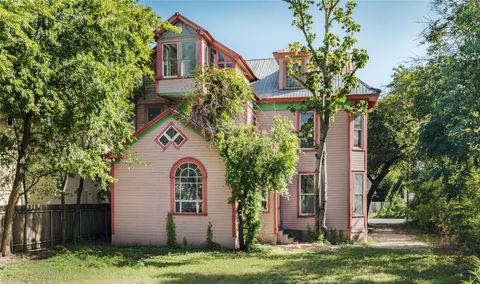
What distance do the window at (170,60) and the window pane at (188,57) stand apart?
43 centimetres

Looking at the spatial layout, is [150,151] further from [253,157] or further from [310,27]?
[310,27]

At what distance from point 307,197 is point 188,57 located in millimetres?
8636

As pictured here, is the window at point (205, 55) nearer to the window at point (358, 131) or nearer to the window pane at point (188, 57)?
the window pane at point (188, 57)

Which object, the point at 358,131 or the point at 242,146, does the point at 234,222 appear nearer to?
the point at 242,146

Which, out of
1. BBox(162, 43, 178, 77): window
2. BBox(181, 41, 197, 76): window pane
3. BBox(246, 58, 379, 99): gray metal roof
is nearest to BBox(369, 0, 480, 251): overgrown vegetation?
BBox(246, 58, 379, 99): gray metal roof

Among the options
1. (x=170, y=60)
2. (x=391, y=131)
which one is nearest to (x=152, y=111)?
(x=170, y=60)

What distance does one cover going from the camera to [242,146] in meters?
15.5

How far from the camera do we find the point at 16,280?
11.1m

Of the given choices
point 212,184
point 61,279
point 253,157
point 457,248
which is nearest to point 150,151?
point 212,184

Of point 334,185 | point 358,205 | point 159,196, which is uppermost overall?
point 334,185

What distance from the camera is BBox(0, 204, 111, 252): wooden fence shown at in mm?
15711

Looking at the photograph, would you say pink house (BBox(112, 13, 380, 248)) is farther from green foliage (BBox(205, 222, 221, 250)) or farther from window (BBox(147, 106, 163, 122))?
green foliage (BBox(205, 222, 221, 250))

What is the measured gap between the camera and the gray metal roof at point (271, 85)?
20397 mm

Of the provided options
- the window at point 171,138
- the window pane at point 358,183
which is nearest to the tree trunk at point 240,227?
the window at point 171,138
